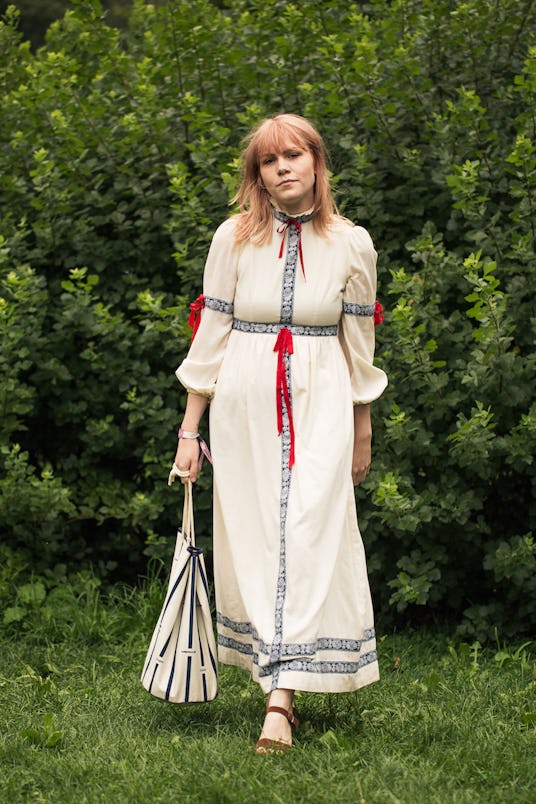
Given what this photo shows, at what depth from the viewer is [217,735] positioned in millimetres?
4051

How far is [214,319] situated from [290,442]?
0.48m

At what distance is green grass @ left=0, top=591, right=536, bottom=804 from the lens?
3588 mm

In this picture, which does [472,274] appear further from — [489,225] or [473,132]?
[473,132]

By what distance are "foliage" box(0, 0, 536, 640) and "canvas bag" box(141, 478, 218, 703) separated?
1.04 m

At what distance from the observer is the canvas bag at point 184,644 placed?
161 inches

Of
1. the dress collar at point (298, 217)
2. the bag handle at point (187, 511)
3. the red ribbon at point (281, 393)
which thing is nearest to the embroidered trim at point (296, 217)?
the dress collar at point (298, 217)

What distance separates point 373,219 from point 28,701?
8.14 feet

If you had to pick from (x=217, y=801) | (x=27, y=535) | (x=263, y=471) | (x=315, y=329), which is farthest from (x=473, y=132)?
(x=217, y=801)

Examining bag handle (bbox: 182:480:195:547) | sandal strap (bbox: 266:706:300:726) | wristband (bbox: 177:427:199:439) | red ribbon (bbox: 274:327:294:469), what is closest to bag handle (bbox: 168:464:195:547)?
bag handle (bbox: 182:480:195:547)

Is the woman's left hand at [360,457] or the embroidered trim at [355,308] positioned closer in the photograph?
the embroidered trim at [355,308]

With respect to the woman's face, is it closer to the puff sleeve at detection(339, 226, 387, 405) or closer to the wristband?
the puff sleeve at detection(339, 226, 387, 405)

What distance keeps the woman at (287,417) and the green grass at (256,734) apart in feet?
0.66

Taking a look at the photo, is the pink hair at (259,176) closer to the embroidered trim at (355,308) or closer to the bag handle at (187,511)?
the embroidered trim at (355,308)

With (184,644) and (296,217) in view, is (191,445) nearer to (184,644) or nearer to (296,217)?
(184,644)
